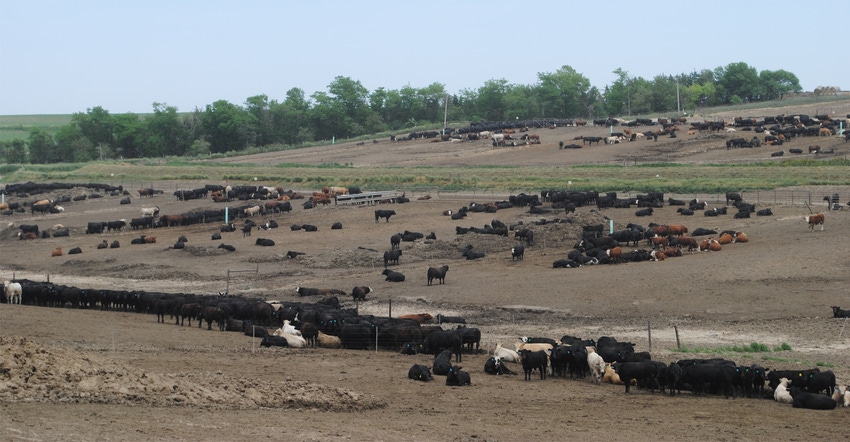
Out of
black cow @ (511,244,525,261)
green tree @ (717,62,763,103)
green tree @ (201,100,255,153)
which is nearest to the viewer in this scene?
black cow @ (511,244,525,261)

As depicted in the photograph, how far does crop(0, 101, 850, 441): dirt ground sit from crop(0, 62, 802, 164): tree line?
277 ft

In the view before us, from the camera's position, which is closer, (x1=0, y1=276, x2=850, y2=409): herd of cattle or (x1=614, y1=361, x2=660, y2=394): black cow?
(x1=0, y1=276, x2=850, y2=409): herd of cattle

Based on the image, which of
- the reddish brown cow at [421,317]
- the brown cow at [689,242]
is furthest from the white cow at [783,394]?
the brown cow at [689,242]

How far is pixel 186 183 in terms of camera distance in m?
89.9

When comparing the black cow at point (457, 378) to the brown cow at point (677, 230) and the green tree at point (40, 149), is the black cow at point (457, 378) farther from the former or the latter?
the green tree at point (40, 149)

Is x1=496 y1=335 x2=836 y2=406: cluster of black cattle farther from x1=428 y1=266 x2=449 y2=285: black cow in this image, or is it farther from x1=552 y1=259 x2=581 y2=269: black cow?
x1=552 y1=259 x2=581 y2=269: black cow

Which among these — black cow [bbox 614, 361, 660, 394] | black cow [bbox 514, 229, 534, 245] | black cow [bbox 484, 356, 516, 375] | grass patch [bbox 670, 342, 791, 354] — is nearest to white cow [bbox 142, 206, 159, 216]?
black cow [bbox 514, 229, 534, 245]

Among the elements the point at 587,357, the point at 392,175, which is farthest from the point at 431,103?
the point at 587,357

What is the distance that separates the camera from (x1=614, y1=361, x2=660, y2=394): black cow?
70.6ft

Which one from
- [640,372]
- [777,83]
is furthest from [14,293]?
[777,83]

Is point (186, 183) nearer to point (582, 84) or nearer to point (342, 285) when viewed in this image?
point (342, 285)

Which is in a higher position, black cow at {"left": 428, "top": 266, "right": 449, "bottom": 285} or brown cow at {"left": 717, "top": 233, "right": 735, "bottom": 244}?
brown cow at {"left": 717, "top": 233, "right": 735, "bottom": 244}

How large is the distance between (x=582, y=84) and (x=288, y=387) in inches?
6050

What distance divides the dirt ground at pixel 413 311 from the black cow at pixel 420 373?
1.05 feet
